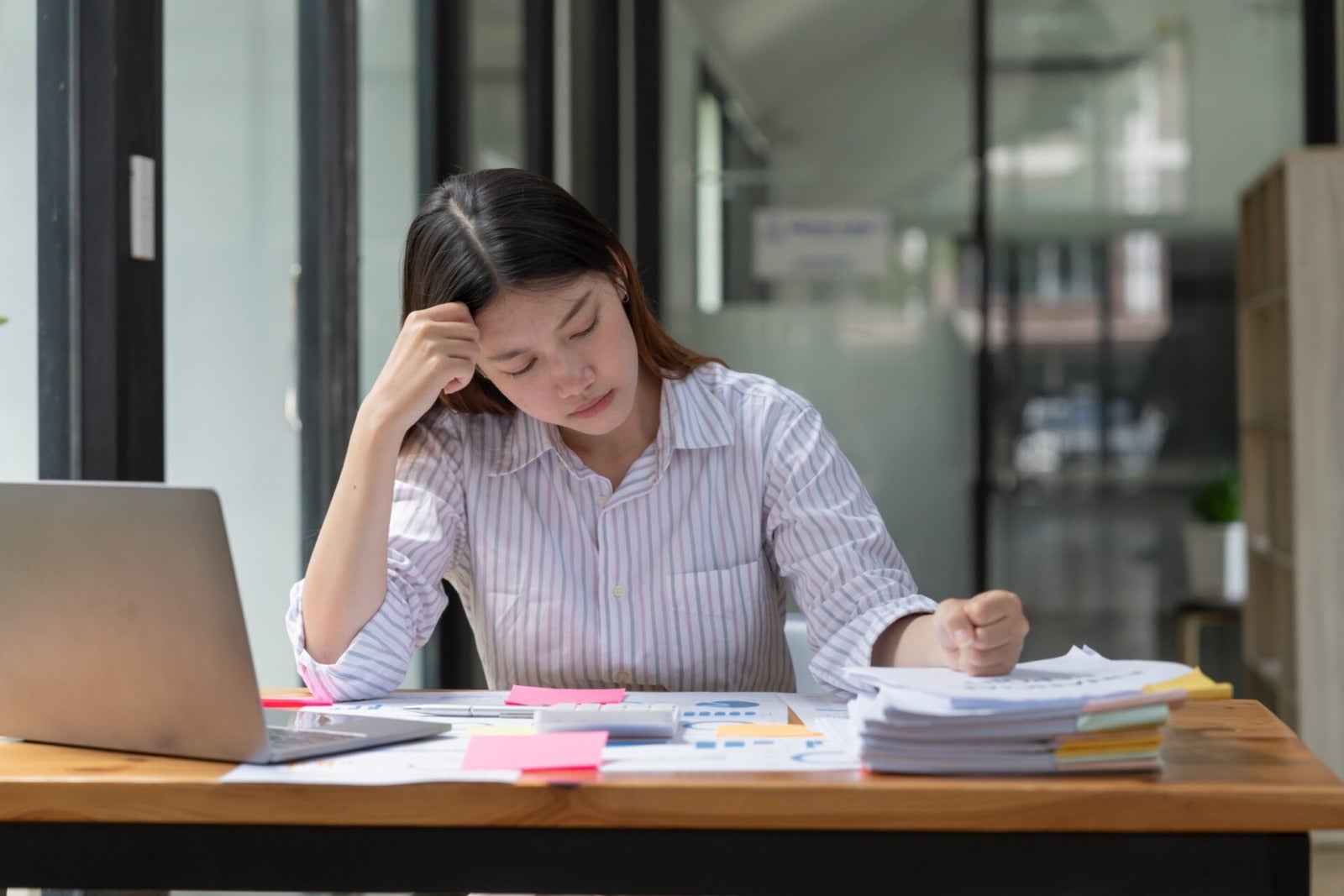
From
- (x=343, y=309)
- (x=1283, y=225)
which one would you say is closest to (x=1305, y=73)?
(x=1283, y=225)

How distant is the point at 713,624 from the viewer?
65.3 inches

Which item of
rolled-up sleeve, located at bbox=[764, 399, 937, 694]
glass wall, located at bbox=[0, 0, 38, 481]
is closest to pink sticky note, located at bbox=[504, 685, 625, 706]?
rolled-up sleeve, located at bbox=[764, 399, 937, 694]

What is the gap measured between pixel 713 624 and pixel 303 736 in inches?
24.1

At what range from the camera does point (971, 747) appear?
1.02 meters

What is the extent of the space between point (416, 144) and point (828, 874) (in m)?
2.39

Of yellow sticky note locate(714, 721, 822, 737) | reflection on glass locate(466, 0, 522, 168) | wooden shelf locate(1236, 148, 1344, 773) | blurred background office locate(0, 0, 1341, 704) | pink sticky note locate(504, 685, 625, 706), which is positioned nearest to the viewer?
yellow sticky note locate(714, 721, 822, 737)

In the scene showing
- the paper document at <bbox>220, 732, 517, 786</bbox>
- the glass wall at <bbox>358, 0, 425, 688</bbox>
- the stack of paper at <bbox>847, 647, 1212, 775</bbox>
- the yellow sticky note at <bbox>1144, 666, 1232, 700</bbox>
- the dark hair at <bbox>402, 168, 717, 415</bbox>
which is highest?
the glass wall at <bbox>358, 0, 425, 688</bbox>

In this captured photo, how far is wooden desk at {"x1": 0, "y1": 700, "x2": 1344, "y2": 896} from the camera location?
95 cm

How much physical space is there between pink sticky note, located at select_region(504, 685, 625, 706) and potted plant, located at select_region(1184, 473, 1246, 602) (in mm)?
3459

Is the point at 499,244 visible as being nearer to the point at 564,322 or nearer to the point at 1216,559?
the point at 564,322

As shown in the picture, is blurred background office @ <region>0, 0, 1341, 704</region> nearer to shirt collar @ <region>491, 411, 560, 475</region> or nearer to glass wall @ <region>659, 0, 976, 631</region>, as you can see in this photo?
glass wall @ <region>659, 0, 976, 631</region>

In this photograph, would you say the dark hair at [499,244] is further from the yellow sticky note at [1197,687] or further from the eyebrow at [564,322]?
the yellow sticky note at [1197,687]

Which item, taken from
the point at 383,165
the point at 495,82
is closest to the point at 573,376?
the point at 383,165

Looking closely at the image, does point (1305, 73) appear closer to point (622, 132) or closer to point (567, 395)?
point (622, 132)
